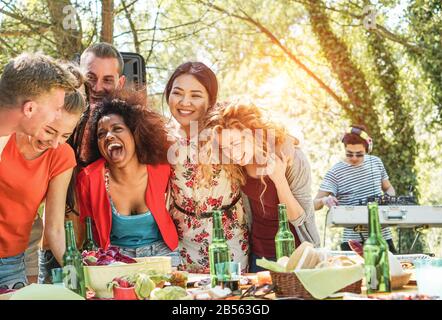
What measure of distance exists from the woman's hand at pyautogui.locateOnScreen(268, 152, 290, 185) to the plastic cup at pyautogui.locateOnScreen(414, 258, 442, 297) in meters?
1.09

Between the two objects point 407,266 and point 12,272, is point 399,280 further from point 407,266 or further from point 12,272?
point 12,272

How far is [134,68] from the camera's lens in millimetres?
4176

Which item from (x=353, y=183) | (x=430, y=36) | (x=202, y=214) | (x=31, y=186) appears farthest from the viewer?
(x=430, y=36)

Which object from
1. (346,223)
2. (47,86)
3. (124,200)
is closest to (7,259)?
(124,200)

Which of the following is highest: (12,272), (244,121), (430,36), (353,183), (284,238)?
(430,36)

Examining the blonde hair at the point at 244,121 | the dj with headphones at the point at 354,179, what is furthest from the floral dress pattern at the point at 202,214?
the dj with headphones at the point at 354,179

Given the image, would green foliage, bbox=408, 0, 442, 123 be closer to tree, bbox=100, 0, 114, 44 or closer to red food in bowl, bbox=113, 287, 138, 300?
tree, bbox=100, 0, 114, 44

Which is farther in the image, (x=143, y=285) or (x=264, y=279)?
(x=264, y=279)

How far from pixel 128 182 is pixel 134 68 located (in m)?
1.31

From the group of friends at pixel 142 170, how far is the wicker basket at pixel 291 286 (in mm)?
1044

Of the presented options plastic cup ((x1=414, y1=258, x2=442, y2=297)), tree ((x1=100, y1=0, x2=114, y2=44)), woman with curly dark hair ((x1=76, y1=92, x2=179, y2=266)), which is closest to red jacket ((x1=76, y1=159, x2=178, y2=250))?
woman with curly dark hair ((x1=76, y1=92, x2=179, y2=266))

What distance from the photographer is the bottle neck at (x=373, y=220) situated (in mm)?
1897

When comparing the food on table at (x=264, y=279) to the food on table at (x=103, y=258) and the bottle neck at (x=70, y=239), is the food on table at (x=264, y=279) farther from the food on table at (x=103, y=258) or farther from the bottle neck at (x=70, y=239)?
the bottle neck at (x=70, y=239)

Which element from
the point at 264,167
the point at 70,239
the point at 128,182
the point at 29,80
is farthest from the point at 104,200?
the point at 70,239
